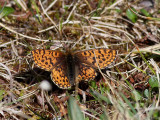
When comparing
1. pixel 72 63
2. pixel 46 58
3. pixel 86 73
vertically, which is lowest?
pixel 86 73

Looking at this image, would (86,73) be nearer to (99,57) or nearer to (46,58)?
(99,57)

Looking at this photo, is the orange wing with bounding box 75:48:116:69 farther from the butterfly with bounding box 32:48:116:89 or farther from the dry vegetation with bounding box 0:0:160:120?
the dry vegetation with bounding box 0:0:160:120

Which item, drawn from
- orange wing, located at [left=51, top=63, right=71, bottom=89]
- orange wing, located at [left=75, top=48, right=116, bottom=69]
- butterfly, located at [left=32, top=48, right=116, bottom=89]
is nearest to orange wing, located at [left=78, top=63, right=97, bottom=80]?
butterfly, located at [left=32, top=48, right=116, bottom=89]

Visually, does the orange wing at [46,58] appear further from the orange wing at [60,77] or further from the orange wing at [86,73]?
the orange wing at [86,73]

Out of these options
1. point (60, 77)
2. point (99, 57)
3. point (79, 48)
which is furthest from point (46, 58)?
point (79, 48)

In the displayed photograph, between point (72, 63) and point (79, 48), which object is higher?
point (79, 48)

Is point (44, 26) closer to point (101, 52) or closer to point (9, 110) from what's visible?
point (101, 52)

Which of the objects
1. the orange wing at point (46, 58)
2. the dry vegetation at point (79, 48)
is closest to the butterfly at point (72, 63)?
the orange wing at point (46, 58)
